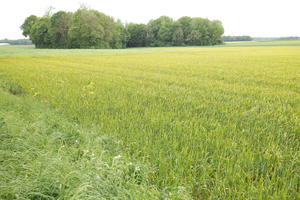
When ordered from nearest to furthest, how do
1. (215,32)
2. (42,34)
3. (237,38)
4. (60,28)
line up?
(60,28) → (42,34) → (215,32) → (237,38)

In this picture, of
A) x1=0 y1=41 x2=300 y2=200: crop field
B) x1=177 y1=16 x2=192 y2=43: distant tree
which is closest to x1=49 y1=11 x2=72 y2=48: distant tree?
x1=177 y1=16 x2=192 y2=43: distant tree

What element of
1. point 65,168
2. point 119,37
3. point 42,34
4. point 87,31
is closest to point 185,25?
point 119,37

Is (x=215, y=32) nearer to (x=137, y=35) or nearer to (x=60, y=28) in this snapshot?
(x=137, y=35)

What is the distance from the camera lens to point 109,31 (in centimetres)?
7262

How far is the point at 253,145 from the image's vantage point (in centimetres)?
343

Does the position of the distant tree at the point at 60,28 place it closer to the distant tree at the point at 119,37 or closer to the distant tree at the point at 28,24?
the distant tree at the point at 119,37

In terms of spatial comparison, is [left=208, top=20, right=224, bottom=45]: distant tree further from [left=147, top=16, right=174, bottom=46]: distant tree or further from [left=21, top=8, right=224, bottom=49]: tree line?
[left=147, top=16, right=174, bottom=46]: distant tree

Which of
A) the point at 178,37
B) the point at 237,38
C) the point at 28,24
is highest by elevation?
the point at 28,24

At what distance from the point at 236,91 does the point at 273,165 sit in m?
5.01

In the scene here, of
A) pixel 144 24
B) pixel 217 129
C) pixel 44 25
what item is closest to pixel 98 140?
pixel 217 129

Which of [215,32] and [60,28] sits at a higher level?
[215,32]

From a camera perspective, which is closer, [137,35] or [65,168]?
[65,168]

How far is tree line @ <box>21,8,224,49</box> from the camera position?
67.5 m

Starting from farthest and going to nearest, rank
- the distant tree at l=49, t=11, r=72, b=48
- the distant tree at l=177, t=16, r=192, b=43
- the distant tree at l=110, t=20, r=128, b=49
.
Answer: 1. the distant tree at l=177, t=16, r=192, b=43
2. the distant tree at l=110, t=20, r=128, b=49
3. the distant tree at l=49, t=11, r=72, b=48
